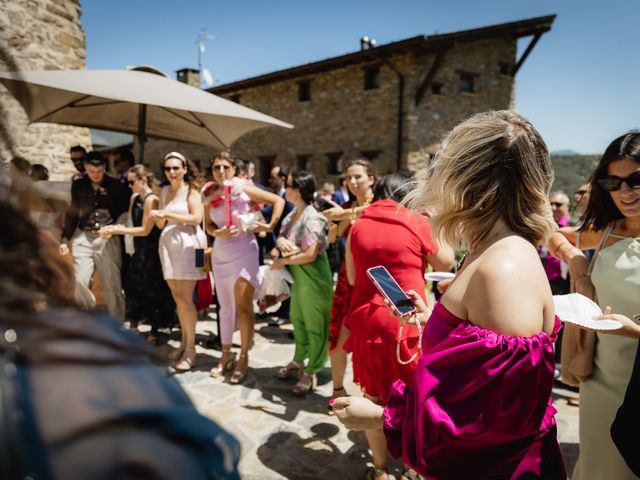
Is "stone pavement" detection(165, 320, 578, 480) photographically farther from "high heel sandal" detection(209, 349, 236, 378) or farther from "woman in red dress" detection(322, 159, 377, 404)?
"woman in red dress" detection(322, 159, 377, 404)

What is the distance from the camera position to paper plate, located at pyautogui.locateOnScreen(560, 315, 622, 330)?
1.58m

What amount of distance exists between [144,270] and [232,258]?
61.9 inches

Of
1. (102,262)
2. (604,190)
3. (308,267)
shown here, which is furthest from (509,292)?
(102,262)

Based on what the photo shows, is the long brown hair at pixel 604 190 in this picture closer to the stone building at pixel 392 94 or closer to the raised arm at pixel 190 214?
the raised arm at pixel 190 214

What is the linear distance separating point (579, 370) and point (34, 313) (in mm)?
2427

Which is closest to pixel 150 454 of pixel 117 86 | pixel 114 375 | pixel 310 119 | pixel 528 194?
pixel 114 375

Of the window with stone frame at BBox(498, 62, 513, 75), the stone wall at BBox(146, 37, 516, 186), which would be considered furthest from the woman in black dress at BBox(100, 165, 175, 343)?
the window with stone frame at BBox(498, 62, 513, 75)

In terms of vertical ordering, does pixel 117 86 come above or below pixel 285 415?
above

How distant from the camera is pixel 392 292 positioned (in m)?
2.06

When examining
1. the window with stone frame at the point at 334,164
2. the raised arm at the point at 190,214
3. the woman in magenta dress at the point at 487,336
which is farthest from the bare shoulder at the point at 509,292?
the window with stone frame at the point at 334,164

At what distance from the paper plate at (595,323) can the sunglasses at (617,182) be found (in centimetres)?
80

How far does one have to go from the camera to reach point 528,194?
1374 millimetres

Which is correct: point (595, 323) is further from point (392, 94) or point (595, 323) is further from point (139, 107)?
point (392, 94)

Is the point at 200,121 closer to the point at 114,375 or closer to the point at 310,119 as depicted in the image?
the point at 114,375
